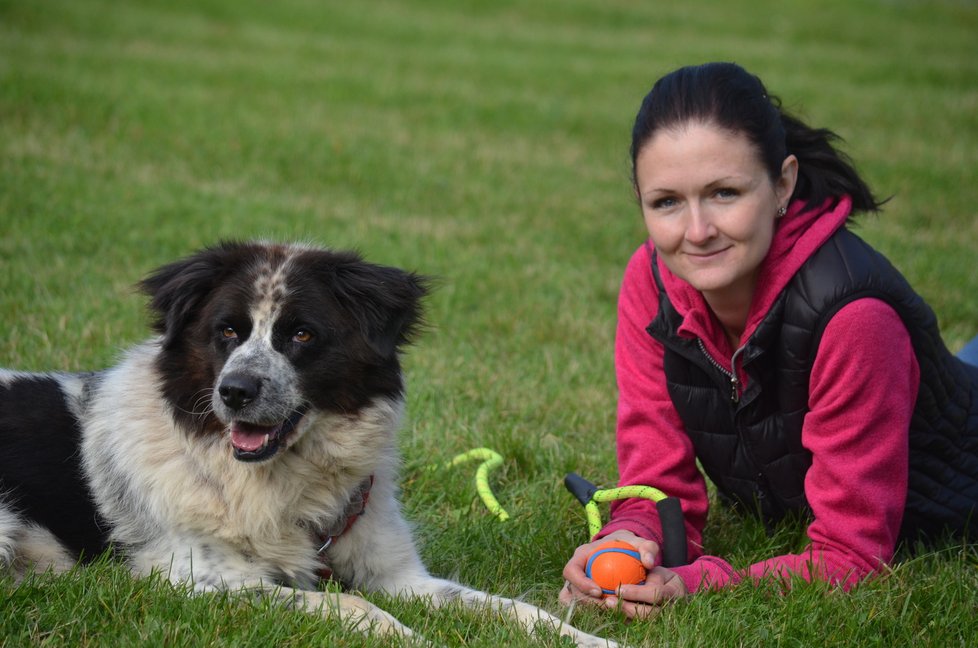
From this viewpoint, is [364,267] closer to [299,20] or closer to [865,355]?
[865,355]

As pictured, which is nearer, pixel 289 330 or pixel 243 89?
pixel 289 330

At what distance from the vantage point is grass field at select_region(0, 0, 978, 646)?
10.9 feet

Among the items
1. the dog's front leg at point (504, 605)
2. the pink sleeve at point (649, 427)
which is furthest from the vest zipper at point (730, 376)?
the dog's front leg at point (504, 605)

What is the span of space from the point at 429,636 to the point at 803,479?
1499mm

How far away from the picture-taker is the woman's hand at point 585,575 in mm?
3404

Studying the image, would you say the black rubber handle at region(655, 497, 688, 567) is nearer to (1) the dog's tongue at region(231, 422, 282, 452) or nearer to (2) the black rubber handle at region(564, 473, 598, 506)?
(2) the black rubber handle at region(564, 473, 598, 506)

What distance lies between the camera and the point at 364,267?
363 cm

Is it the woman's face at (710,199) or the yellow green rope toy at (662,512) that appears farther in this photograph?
the yellow green rope toy at (662,512)

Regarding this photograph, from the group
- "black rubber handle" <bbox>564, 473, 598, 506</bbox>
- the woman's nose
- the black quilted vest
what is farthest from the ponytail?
"black rubber handle" <bbox>564, 473, 598, 506</bbox>

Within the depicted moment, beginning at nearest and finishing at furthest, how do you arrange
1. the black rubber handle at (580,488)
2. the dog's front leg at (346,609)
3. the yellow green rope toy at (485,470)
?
the dog's front leg at (346,609)
the black rubber handle at (580,488)
the yellow green rope toy at (485,470)

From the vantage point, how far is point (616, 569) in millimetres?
3398

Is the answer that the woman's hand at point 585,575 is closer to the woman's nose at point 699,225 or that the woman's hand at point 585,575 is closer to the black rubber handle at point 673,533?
the black rubber handle at point 673,533

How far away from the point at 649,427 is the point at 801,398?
0.61 m

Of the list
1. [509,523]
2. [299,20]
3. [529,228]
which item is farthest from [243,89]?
[509,523]
